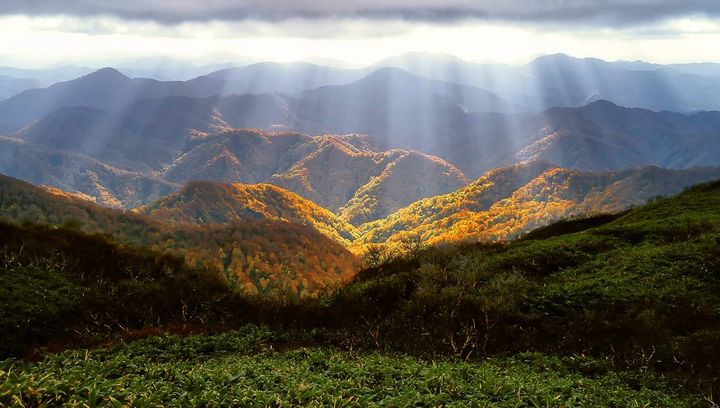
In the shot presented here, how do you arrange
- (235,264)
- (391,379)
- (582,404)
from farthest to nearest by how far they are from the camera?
(235,264), (391,379), (582,404)

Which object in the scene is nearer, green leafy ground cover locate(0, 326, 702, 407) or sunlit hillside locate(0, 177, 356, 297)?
green leafy ground cover locate(0, 326, 702, 407)

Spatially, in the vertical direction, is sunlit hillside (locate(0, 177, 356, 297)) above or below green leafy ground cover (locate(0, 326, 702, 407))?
below

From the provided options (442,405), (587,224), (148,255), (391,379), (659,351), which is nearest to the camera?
(442,405)

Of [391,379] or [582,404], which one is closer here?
[582,404]

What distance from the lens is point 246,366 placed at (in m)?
14.7

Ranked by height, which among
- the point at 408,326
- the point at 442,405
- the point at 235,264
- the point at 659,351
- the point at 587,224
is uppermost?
the point at 442,405

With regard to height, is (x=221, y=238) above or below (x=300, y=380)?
below

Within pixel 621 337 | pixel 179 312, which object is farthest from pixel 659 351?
pixel 179 312

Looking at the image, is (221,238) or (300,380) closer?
(300,380)

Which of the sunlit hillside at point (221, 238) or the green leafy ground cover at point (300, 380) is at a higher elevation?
the green leafy ground cover at point (300, 380)

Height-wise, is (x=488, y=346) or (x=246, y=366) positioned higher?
(x=246, y=366)

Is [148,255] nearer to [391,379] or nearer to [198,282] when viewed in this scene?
[198,282]

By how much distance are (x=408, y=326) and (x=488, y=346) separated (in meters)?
4.21

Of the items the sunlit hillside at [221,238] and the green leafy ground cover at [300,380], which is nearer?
the green leafy ground cover at [300,380]
